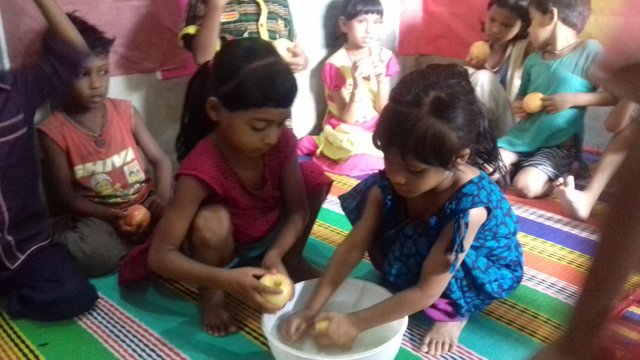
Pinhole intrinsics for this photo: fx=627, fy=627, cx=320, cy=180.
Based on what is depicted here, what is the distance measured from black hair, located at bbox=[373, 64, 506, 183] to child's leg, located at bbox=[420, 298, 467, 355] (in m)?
0.26

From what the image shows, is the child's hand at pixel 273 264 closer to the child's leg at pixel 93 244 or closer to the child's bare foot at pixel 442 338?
the child's bare foot at pixel 442 338

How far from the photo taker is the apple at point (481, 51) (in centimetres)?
199

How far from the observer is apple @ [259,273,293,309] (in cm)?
98

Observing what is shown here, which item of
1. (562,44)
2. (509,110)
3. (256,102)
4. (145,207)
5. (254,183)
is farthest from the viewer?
(509,110)

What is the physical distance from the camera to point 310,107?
214 centimetres

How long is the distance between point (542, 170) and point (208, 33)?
943 mm

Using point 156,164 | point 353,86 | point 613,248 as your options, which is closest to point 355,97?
point 353,86

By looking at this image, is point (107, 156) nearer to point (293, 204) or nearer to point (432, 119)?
point (293, 204)

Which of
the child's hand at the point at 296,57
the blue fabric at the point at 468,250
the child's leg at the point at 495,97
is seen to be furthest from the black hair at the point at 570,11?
the blue fabric at the point at 468,250

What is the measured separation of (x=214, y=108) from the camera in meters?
1.12

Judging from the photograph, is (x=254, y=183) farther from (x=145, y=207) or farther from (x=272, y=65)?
(x=145, y=207)

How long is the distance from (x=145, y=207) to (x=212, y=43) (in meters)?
0.42

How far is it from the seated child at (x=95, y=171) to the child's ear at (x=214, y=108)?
1.20 feet

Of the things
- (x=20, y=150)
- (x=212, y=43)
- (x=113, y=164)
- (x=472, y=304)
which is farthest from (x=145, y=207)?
(x=472, y=304)
